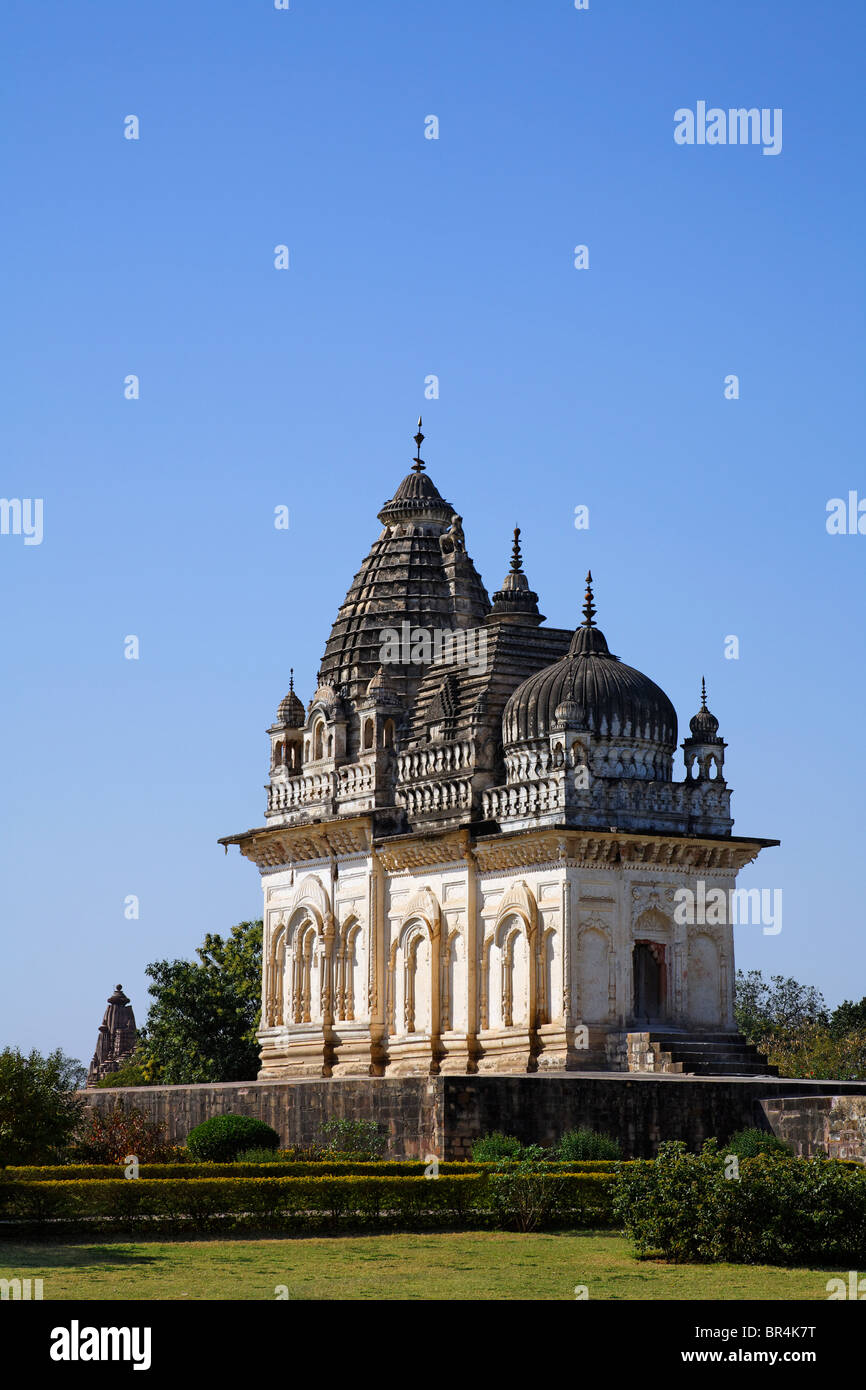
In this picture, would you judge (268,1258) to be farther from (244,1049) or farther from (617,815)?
(244,1049)

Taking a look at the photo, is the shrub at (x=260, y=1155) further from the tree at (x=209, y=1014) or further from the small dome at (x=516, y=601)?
the tree at (x=209, y=1014)

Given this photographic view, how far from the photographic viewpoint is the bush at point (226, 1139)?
3312 cm

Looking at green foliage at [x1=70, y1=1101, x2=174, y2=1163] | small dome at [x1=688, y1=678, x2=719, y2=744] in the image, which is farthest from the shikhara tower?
green foliage at [x1=70, y1=1101, x2=174, y2=1163]

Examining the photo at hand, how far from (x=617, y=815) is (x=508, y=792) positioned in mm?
2707

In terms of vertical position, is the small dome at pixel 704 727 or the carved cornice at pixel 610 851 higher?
the small dome at pixel 704 727

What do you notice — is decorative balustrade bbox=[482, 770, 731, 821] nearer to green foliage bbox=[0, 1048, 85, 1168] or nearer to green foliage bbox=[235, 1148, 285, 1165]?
green foliage bbox=[235, 1148, 285, 1165]

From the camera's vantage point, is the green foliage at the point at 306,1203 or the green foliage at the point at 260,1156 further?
the green foliage at the point at 260,1156

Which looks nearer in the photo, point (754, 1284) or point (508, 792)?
point (754, 1284)

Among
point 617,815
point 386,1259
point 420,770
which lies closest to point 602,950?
point 617,815

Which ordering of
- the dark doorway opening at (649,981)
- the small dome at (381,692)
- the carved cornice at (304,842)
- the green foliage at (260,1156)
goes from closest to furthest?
the green foliage at (260,1156) < the dark doorway opening at (649,981) < the carved cornice at (304,842) < the small dome at (381,692)

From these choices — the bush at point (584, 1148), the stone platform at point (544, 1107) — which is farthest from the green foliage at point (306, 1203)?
the stone platform at point (544, 1107)

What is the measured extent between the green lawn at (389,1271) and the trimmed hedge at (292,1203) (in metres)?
0.89

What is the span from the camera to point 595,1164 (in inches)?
1174
